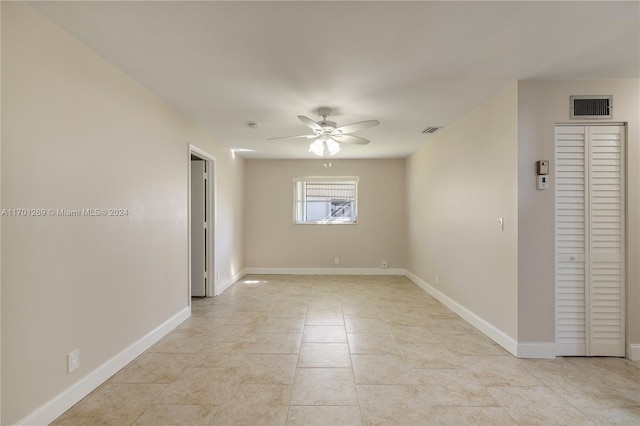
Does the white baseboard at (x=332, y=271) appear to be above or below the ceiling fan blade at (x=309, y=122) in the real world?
below

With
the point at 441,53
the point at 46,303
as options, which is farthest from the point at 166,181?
the point at 441,53

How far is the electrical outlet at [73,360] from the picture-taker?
2.06m

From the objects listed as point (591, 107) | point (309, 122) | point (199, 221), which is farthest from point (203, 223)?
point (591, 107)

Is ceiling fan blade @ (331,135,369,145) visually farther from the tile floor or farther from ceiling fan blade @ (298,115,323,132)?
the tile floor

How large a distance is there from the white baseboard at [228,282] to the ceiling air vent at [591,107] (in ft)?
16.3

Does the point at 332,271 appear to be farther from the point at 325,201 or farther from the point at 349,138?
the point at 349,138

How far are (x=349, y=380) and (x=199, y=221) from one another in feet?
11.1

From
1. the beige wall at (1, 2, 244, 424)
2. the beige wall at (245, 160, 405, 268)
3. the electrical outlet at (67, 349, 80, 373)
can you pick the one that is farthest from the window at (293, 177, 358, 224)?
the electrical outlet at (67, 349, 80, 373)

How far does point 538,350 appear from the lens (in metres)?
2.78

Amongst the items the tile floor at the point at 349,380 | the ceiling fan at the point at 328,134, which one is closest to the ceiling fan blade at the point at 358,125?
the ceiling fan at the point at 328,134

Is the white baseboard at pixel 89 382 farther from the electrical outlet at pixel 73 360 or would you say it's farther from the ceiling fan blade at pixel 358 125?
the ceiling fan blade at pixel 358 125

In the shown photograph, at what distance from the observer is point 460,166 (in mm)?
3971

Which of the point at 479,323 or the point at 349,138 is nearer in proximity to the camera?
the point at 479,323

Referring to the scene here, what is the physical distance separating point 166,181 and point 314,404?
264 centimetres
